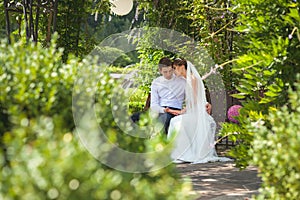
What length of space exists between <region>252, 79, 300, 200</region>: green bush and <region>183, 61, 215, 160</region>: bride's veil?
4932 mm

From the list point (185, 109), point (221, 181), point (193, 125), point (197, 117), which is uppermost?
point (185, 109)

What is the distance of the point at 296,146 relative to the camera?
9.43 feet

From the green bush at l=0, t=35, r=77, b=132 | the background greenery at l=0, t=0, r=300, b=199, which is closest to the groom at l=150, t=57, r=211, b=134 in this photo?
the background greenery at l=0, t=0, r=300, b=199

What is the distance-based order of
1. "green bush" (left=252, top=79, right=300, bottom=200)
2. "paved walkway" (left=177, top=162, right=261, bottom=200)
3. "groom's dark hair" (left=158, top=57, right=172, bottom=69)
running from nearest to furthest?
"green bush" (left=252, top=79, right=300, bottom=200)
"paved walkway" (left=177, top=162, right=261, bottom=200)
"groom's dark hair" (left=158, top=57, right=172, bottom=69)

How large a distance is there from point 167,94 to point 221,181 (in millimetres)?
2188

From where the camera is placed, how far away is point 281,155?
118 inches

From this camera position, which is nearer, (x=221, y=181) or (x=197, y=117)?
(x=221, y=181)

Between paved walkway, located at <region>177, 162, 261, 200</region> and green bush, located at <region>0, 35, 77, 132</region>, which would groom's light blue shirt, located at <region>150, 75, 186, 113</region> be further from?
green bush, located at <region>0, 35, 77, 132</region>

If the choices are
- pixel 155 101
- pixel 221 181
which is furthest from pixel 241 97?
pixel 155 101

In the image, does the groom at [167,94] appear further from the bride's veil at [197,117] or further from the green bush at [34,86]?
the green bush at [34,86]

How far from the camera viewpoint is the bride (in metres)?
8.23

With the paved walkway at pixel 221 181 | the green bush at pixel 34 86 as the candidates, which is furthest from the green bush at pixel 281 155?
the paved walkway at pixel 221 181

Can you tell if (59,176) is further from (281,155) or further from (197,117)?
(197,117)

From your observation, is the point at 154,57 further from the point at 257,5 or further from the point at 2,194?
the point at 2,194
